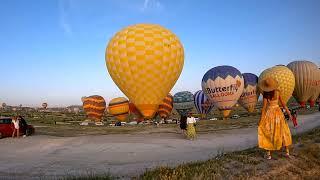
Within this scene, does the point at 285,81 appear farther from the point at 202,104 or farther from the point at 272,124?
the point at 272,124

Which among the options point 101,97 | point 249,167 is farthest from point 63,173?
point 101,97

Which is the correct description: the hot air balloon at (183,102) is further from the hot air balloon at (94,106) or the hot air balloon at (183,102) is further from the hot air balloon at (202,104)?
the hot air balloon at (94,106)

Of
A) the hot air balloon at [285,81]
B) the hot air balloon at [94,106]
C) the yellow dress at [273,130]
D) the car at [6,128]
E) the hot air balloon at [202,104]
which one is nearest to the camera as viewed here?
the yellow dress at [273,130]

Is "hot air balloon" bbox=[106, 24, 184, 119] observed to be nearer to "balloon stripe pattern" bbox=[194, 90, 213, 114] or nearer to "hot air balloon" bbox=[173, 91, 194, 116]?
"hot air balloon" bbox=[173, 91, 194, 116]

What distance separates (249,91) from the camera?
5872 cm

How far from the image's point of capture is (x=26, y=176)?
11.4 metres

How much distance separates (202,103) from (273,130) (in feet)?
168

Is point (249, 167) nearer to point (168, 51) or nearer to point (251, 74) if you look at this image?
point (168, 51)

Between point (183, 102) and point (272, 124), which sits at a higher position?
point (183, 102)

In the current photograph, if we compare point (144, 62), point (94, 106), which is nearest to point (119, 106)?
point (94, 106)

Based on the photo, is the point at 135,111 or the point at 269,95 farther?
the point at 135,111

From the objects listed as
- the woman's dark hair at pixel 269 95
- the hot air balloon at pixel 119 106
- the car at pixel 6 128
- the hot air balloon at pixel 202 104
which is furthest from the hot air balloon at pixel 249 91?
the woman's dark hair at pixel 269 95

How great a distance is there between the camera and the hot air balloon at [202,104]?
201 feet

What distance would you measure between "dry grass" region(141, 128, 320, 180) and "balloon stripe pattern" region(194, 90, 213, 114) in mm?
49456
